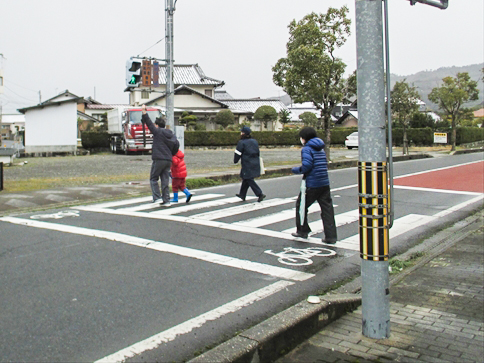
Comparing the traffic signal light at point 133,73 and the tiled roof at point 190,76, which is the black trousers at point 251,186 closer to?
the traffic signal light at point 133,73

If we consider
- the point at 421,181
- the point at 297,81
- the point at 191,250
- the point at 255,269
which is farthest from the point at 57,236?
the point at 297,81

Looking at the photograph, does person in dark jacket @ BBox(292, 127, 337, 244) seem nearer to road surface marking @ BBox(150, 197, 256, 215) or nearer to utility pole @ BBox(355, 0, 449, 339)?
utility pole @ BBox(355, 0, 449, 339)

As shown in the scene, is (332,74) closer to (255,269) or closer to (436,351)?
(255,269)

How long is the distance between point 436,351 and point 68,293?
3517 mm

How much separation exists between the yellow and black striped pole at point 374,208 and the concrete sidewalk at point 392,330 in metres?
0.71

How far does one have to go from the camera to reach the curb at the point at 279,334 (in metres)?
3.44

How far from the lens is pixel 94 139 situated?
37.4 m

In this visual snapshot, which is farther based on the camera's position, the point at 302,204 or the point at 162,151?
the point at 162,151

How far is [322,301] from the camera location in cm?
444

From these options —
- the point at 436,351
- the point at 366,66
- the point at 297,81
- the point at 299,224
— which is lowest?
the point at 436,351

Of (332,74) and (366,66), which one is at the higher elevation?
(332,74)

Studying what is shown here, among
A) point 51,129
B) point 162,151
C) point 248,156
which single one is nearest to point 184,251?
point 162,151

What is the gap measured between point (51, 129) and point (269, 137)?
57.3 feet

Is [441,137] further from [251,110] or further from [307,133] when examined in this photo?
[307,133]
